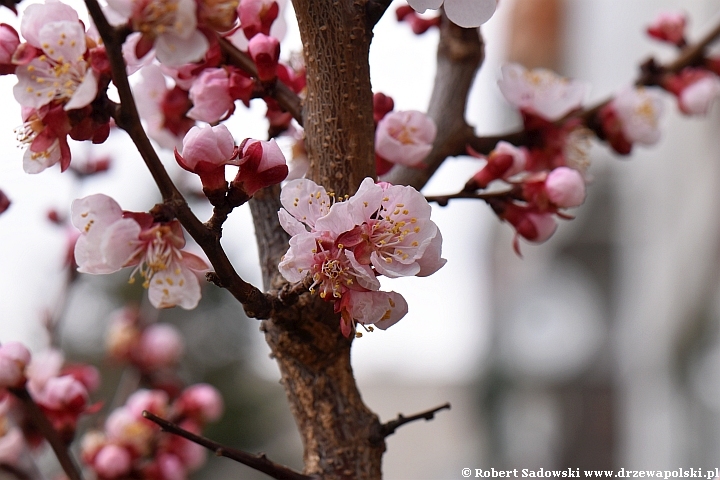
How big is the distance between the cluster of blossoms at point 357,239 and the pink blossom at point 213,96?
0.41 feet

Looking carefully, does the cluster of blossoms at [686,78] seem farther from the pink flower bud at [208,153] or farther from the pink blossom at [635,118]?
the pink flower bud at [208,153]

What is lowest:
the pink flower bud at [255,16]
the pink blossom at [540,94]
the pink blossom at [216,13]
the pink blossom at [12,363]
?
the pink blossom at [12,363]

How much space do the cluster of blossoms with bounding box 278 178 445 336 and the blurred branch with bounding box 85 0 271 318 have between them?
3 centimetres

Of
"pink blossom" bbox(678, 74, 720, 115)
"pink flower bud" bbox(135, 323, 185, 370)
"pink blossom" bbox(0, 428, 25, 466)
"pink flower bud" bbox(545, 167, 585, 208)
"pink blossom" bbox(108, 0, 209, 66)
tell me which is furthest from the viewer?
"pink flower bud" bbox(135, 323, 185, 370)

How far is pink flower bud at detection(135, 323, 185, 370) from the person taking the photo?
93cm

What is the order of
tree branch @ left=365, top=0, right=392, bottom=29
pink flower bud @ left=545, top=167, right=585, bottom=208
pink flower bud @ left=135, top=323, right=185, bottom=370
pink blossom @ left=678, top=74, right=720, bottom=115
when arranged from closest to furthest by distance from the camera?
tree branch @ left=365, top=0, right=392, bottom=29
pink flower bud @ left=545, top=167, right=585, bottom=208
pink blossom @ left=678, top=74, right=720, bottom=115
pink flower bud @ left=135, top=323, right=185, bottom=370

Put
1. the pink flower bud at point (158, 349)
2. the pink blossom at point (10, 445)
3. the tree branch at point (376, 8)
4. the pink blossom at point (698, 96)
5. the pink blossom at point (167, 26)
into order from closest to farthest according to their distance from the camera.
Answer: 1. the pink blossom at point (167, 26)
2. the tree branch at point (376, 8)
3. the pink blossom at point (10, 445)
4. the pink blossom at point (698, 96)
5. the pink flower bud at point (158, 349)

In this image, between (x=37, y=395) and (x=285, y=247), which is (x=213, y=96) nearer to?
(x=285, y=247)

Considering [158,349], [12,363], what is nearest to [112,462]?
A: [12,363]

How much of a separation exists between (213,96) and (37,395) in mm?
361

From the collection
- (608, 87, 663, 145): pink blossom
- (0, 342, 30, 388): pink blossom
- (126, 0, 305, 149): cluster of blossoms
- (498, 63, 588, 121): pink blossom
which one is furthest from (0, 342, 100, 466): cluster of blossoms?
(608, 87, 663, 145): pink blossom

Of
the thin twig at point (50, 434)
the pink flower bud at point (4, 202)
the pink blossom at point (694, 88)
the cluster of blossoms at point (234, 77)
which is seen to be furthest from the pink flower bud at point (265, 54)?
the pink blossom at point (694, 88)

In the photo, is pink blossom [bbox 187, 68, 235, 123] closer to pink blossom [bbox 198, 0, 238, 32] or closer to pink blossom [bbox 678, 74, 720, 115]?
pink blossom [bbox 198, 0, 238, 32]

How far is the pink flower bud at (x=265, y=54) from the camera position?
1.52 ft
